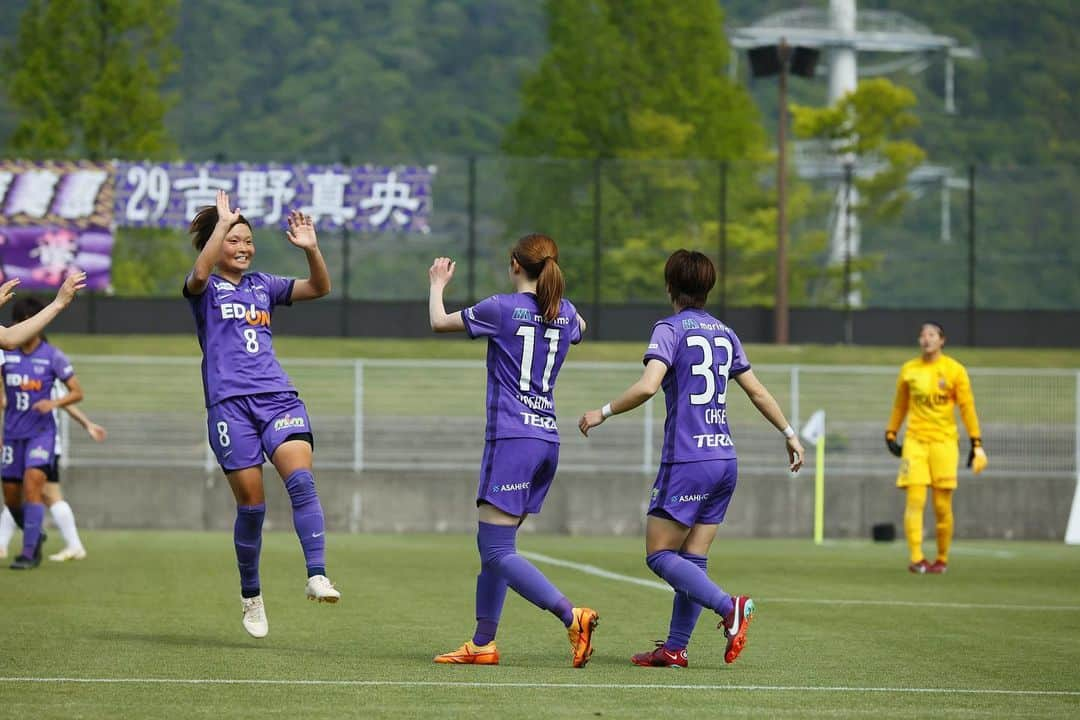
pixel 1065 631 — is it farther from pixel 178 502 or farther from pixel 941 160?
pixel 941 160

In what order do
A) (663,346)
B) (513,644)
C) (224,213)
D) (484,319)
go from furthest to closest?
(513,644), (224,213), (663,346), (484,319)

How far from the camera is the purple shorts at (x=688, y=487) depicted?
8.61m

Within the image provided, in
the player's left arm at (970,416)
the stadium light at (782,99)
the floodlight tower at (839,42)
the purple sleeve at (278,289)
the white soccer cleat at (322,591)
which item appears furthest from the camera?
the floodlight tower at (839,42)

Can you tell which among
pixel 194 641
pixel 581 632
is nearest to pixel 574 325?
pixel 581 632

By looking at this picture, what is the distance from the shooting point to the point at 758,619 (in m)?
11.1

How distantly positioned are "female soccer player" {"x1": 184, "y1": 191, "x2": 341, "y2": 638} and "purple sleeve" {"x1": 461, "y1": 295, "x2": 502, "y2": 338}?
939 millimetres

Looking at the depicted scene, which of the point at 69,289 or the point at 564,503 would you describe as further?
the point at 564,503

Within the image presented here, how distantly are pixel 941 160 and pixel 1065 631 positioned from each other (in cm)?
9655

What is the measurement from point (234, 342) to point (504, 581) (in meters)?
1.78

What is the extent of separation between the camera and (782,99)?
38.5m

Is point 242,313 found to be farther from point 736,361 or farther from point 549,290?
point 736,361

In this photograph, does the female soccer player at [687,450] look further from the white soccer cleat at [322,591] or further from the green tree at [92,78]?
the green tree at [92,78]

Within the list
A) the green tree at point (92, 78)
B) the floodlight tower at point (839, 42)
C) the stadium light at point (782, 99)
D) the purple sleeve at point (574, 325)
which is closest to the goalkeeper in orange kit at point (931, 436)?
the purple sleeve at point (574, 325)

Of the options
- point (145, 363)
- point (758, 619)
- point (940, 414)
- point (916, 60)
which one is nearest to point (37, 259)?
point (145, 363)
